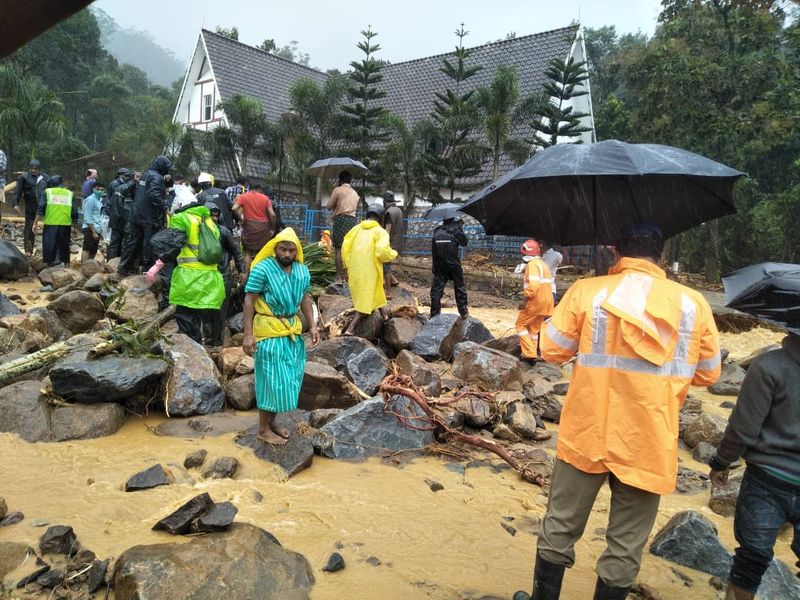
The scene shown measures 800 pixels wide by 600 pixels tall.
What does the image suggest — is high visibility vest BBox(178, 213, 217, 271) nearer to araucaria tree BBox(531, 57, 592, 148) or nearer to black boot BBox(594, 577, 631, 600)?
black boot BBox(594, 577, 631, 600)

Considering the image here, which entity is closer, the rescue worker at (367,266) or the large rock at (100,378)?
the large rock at (100,378)

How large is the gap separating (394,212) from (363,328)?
248cm

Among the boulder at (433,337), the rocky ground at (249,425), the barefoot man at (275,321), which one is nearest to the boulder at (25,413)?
the rocky ground at (249,425)

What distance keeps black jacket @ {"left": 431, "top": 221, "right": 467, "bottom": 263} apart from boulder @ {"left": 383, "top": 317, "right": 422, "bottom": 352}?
107 centimetres

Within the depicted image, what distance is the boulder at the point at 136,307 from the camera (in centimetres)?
680

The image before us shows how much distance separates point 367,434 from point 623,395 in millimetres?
2641

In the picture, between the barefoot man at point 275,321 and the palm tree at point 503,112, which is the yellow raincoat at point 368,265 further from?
the palm tree at point 503,112

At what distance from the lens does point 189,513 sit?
3.02 meters

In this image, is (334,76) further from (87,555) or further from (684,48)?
(87,555)

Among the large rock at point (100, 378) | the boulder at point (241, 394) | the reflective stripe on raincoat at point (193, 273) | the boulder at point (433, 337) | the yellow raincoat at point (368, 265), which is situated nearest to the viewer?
the large rock at point (100, 378)

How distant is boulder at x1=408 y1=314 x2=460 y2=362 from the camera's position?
7.00 m

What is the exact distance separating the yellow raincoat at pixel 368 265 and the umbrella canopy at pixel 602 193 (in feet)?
11.1

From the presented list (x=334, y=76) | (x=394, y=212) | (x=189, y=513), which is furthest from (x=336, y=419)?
(x=334, y=76)

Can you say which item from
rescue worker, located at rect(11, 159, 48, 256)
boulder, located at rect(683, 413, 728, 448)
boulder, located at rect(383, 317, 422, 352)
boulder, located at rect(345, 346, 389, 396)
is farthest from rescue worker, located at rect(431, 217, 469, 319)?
rescue worker, located at rect(11, 159, 48, 256)
